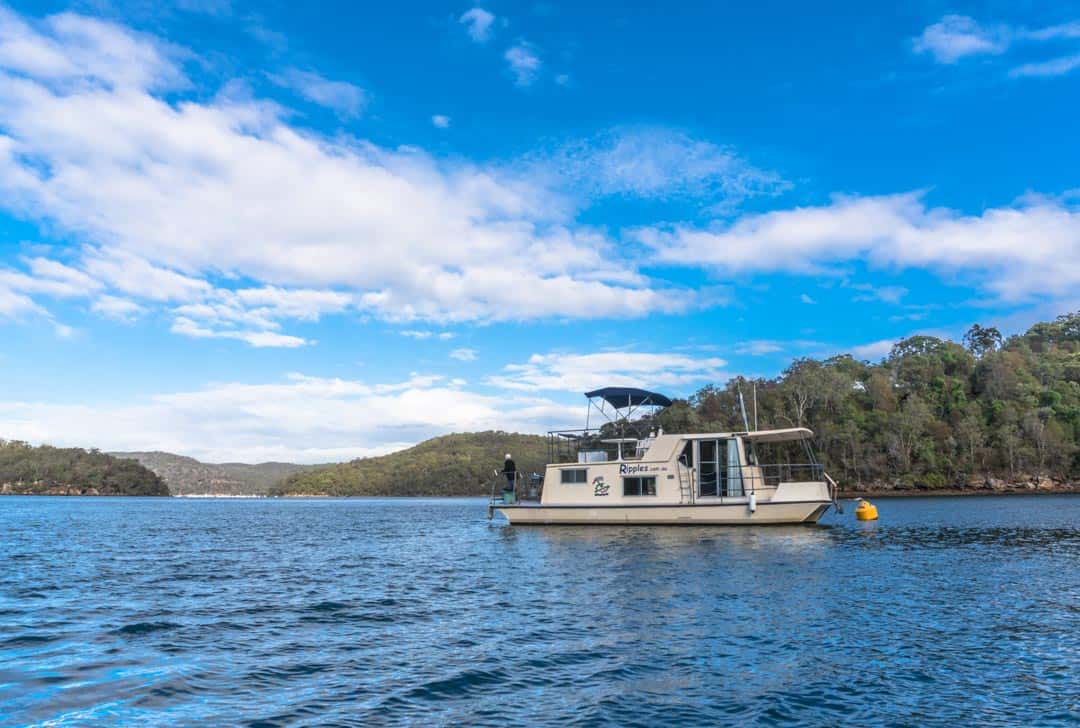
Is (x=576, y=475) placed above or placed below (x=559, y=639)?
above

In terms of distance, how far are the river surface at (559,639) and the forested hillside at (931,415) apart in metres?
81.8

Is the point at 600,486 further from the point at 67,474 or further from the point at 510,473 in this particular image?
the point at 67,474

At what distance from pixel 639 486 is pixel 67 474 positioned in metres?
196

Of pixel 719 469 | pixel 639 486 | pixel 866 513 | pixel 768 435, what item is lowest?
pixel 866 513

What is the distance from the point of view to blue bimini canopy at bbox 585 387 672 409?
3919 cm

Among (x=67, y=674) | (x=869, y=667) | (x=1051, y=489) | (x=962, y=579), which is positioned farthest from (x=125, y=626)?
(x=1051, y=489)

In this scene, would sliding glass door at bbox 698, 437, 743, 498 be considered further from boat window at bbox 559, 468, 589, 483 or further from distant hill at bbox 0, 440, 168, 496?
distant hill at bbox 0, 440, 168, 496

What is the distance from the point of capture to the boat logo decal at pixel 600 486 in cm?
3669

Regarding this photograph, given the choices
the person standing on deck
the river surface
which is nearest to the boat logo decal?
the person standing on deck

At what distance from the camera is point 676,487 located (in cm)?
3538

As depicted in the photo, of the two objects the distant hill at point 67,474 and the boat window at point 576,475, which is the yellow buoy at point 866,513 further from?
the distant hill at point 67,474

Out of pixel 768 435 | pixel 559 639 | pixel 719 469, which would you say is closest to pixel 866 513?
pixel 719 469

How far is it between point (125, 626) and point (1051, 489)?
111601mm

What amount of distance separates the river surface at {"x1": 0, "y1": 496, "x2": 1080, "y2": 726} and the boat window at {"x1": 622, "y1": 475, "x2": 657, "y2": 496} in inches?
355
